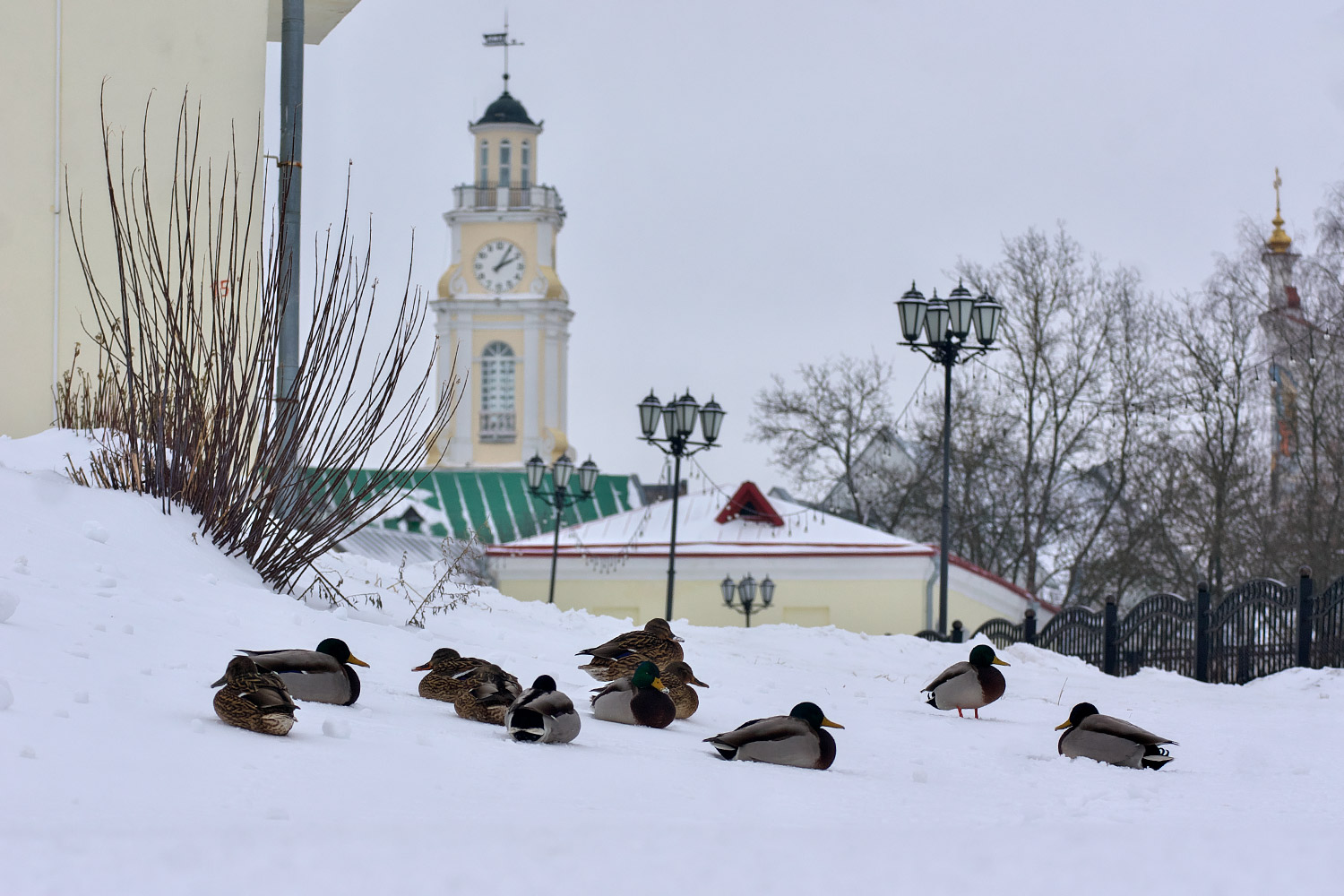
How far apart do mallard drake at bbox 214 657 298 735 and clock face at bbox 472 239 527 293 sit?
67.3m

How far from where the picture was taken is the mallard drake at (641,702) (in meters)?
6.34

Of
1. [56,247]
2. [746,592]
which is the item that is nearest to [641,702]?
[56,247]

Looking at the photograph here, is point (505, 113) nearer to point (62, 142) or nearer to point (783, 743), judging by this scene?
point (62, 142)

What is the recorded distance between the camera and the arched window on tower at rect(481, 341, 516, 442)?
2815 inches

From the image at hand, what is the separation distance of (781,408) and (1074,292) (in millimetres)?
9093

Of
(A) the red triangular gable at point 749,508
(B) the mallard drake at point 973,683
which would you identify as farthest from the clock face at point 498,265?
(B) the mallard drake at point 973,683

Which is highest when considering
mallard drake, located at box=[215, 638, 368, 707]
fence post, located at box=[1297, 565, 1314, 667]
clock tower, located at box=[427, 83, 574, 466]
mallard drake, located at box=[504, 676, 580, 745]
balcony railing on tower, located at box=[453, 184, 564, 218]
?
balcony railing on tower, located at box=[453, 184, 564, 218]

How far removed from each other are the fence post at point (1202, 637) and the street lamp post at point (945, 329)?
2.60 metres

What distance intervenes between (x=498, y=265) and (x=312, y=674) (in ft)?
222

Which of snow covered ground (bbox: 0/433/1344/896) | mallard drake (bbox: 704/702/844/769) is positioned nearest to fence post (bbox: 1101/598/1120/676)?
snow covered ground (bbox: 0/433/1344/896)

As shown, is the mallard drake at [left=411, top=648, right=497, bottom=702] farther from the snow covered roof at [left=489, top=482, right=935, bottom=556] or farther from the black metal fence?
the snow covered roof at [left=489, top=482, right=935, bottom=556]

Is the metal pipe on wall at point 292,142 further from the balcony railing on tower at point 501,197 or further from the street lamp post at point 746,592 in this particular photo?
the balcony railing on tower at point 501,197

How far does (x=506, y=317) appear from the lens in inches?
2800

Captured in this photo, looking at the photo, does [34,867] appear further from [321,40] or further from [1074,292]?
[1074,292]
